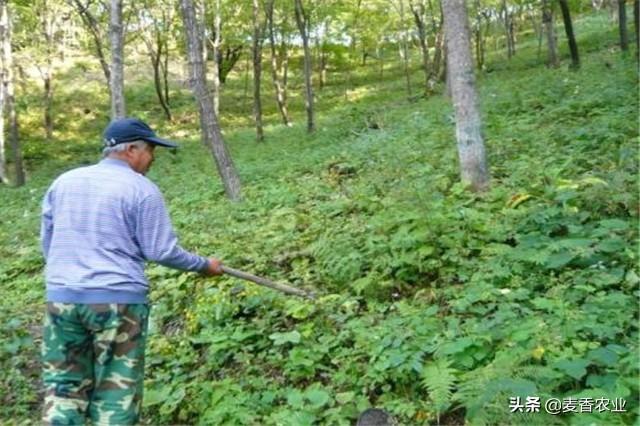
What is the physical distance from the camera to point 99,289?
11.0ft

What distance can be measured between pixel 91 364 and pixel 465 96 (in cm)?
539

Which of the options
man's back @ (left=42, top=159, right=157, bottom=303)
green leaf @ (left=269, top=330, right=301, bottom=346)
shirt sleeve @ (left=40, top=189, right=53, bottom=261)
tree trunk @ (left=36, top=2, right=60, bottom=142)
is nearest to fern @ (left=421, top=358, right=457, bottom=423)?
green leaf @ (left=269, top=330, right=301, bottom=346)

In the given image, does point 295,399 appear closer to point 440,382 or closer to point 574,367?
point 440,382

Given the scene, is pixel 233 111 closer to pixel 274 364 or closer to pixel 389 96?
pixel 389 96

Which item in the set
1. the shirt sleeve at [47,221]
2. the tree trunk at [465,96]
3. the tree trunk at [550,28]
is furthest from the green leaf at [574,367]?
the tree trunk at [550,28]

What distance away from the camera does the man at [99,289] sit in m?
3.38

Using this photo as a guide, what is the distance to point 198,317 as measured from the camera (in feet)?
18.6

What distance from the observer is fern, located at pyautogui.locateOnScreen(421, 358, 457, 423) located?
361cm

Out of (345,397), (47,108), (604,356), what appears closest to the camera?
(604,356)

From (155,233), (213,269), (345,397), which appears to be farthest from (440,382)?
(155,233)

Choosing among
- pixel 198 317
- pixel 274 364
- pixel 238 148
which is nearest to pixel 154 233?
pixel 274 364

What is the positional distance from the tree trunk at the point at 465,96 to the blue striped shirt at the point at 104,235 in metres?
4.67

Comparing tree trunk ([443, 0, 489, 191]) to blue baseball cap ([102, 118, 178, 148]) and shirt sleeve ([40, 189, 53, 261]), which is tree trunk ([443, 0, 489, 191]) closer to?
blue baseball cap ([102, 118, 178, 148])

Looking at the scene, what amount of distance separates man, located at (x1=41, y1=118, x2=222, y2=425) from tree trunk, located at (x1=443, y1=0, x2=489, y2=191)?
15.3 ft
